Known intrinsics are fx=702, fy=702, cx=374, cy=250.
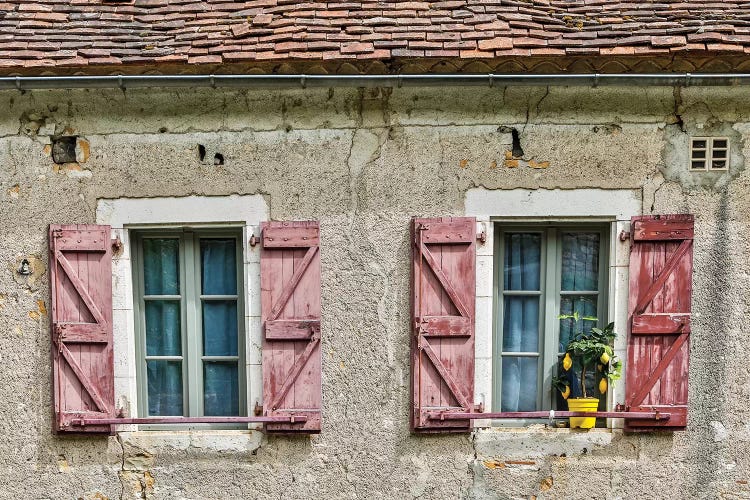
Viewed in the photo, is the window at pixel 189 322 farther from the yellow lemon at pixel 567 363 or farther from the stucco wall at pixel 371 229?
the yellow lemon at pixel 567 363

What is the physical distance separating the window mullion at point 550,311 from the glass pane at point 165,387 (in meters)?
2.43

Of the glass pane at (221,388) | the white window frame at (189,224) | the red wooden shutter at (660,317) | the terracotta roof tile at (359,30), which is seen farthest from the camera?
the glass pane at (221,388)

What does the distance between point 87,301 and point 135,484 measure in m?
1.23

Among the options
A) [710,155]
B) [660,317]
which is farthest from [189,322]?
[710,155]

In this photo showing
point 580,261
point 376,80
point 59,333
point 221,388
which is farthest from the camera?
point 221,388

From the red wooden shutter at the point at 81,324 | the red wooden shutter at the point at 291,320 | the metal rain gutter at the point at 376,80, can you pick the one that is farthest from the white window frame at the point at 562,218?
the red wooden shutter at the point at 81,324

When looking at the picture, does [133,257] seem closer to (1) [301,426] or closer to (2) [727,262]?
(1) [301,426]

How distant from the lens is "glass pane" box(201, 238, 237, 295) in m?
4.64

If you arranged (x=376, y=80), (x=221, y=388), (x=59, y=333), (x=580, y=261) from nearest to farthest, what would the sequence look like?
(x=376, y=80)
(x=59, y=333)
(x=580, y=261)
(x=221, y=388)

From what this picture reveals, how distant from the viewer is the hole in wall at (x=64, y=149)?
4508 millimetres

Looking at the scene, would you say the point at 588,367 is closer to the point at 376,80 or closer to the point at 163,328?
the point at 376,80

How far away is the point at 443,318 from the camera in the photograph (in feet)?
14.4

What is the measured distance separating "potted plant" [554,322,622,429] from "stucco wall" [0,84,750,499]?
206 millimetres

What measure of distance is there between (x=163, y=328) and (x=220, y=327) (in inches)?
15.0
